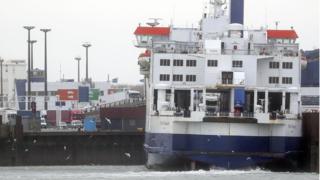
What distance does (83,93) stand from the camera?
391 feet

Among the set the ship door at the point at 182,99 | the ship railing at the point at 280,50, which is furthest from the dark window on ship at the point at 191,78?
the ship railing at the point at 280,50

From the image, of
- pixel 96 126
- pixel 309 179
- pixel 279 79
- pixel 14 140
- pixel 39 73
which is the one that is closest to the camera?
pixel 309 179

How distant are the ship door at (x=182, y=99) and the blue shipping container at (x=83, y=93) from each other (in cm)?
5779

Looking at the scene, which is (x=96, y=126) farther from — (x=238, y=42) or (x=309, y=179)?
(x=309, y=179)

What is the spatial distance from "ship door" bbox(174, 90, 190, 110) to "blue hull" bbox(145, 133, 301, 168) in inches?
112

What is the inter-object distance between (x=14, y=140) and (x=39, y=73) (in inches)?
3136

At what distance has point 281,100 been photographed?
6081 centimetres

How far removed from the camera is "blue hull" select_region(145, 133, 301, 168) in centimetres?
5759

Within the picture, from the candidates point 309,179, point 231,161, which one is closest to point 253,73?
point 231,161

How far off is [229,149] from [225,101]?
15.1 ft

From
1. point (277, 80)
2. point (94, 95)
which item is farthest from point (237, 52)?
point (94, 95)

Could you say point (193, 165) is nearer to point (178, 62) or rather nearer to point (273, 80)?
point (178, 62)

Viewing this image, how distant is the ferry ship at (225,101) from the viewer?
190ft

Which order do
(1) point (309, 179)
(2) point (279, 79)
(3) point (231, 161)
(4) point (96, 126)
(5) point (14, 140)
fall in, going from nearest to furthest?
(1) point (309, 179), (3) point (231, 161), (2) point (279, 79), (5) point (14, 140), (4) point (96, 126)
